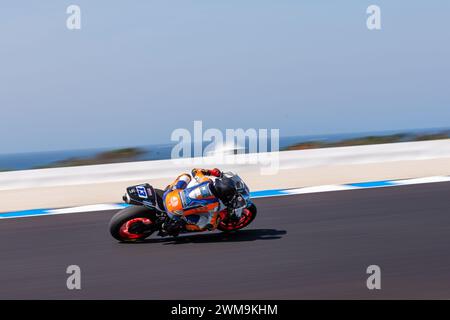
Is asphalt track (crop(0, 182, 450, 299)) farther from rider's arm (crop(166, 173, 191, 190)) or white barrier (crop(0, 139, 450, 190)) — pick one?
white barrier (crop(0, 139, 450, 190))

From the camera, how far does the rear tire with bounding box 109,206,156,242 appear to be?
8258mm

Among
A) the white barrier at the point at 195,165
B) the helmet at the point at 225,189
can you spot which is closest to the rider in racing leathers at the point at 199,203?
the helmet at the point at 225,189

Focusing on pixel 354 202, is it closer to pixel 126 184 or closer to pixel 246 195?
pixel 246 195

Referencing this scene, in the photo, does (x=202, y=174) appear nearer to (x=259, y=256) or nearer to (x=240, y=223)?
(x=240, y=223)

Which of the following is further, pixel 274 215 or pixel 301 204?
pixel 301 204

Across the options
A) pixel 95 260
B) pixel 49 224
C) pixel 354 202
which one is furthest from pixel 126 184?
pixel 95 260

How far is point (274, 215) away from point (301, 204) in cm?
85

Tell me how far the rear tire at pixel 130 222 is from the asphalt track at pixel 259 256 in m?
0.13

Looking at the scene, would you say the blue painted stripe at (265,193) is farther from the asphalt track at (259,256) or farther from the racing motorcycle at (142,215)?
the racing motorcycle at (142,215)

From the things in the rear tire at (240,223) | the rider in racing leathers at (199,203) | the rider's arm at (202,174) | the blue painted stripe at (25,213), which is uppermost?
the rider's arm at (202,174)

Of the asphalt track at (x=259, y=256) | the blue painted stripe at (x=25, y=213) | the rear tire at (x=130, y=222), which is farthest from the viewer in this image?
the blue painted stripe at (x=25, y=213)

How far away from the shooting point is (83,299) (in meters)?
6.34

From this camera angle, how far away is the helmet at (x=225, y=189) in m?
8.28

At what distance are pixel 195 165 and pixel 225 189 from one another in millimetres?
5821
